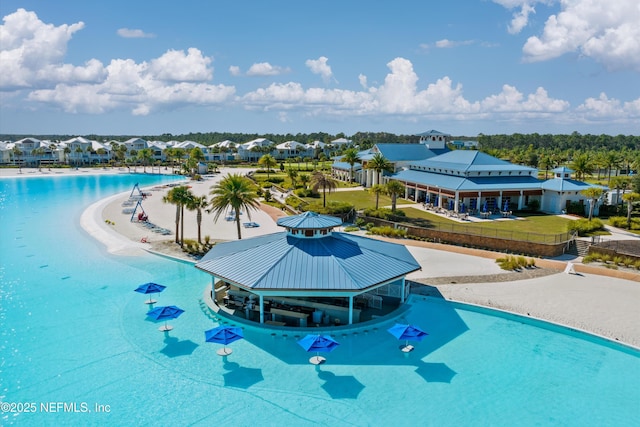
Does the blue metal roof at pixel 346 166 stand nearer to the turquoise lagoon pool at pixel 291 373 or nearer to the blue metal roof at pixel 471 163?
the blue metal roof at pixel 471 163

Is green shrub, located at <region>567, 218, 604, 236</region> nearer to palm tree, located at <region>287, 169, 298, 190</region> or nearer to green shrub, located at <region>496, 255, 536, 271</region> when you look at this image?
green shrub, located at <region>496, 255, 536, 271</region>

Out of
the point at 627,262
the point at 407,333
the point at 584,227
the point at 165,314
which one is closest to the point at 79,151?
the point at 165,314

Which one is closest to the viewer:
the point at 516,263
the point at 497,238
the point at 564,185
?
the point at 516,263

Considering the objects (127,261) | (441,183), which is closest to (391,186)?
(441,183)

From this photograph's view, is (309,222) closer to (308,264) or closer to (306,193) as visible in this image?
(308,264)

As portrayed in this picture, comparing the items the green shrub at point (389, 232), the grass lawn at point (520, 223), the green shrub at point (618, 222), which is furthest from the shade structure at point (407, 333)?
the green shrub at point (618, 222)

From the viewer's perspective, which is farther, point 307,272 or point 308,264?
point 308,264
